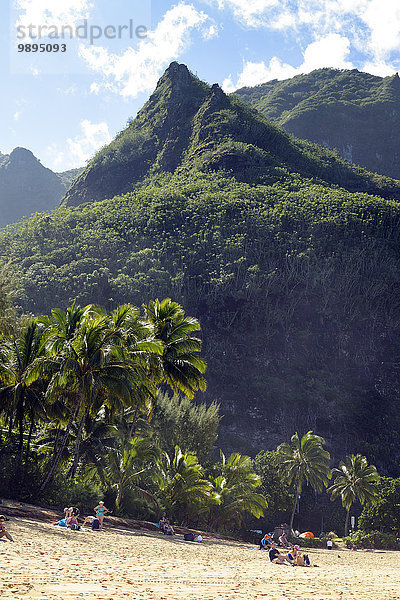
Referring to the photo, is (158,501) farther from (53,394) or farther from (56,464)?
(53,394)

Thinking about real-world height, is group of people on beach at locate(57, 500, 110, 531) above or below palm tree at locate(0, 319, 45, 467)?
below

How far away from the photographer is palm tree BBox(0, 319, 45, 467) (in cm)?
2398

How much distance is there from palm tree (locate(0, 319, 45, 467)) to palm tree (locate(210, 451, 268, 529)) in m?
16.1

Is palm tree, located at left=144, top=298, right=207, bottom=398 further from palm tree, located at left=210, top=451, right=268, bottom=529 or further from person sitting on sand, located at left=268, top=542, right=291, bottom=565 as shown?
palm tree, located at left=210, top=451, right=268, bottom=529

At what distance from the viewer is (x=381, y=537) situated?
4484 centimetres

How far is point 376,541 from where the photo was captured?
44.9 metres

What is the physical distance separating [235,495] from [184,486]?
7.49 metres

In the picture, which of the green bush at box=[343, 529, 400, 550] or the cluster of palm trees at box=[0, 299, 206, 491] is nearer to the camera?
the cluster of palm trees at box=[0, 299, 206, 491]

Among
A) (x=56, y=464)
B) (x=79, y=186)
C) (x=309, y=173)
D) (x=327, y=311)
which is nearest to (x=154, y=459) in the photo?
→ (x=56, y=464)

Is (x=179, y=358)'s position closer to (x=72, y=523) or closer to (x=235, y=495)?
(x=72, y=523)

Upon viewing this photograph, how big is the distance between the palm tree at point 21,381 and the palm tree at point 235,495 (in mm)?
16111

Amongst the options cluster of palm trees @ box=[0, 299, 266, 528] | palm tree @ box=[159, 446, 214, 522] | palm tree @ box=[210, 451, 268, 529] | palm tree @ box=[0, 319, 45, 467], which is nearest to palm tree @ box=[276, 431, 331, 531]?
palm tree @ box=[210, 451, 268, 529]

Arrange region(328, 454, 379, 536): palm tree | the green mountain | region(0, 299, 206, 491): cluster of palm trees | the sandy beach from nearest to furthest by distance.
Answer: the sandy beach < region(0, 299, 206, 491): cluster of palm trees < region(328, 454, 379, 536): palm tree < the green mountain

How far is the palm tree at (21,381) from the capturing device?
24.0 metres
